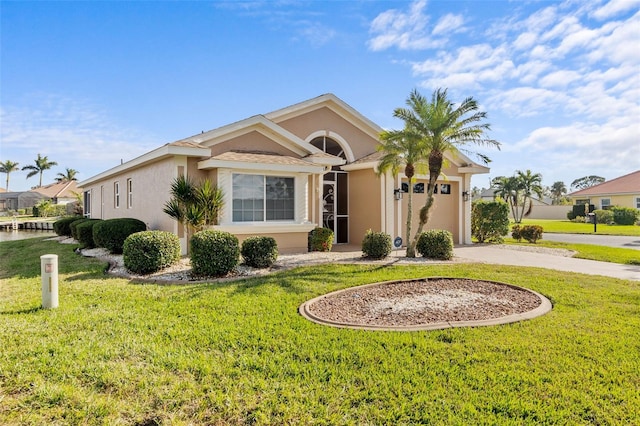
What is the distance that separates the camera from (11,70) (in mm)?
11898

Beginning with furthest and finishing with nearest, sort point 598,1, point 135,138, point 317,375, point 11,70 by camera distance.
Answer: point 135,138 < point 11,70 < point 598,1 < point 317,375

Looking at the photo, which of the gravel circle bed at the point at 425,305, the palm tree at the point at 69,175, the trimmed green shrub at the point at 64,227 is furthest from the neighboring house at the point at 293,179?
the palm tree at the point at 69,175

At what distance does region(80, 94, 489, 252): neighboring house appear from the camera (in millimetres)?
13023

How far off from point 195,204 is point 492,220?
50.2 ft

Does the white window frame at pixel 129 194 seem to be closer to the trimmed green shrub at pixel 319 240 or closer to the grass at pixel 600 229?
the trimmed green shrub at pixel 319 240

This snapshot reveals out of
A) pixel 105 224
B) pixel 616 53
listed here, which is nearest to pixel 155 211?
pixel 105 224

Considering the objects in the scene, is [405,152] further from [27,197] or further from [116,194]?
[27,197]

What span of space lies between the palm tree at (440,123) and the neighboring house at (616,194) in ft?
129

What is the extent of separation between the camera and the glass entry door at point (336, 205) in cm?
1727

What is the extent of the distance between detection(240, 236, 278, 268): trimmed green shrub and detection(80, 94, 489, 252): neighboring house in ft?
7.06

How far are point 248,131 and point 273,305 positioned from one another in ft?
30.1

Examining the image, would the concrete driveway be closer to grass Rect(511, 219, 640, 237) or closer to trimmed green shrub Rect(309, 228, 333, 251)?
grass Rect(511, 219, 640, 237)

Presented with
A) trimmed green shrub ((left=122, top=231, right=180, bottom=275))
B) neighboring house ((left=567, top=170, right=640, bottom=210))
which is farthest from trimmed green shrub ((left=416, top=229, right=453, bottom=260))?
neighboring house ((left=567, top=170, right=640, bottom=210))

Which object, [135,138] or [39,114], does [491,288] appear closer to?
[39,114]
